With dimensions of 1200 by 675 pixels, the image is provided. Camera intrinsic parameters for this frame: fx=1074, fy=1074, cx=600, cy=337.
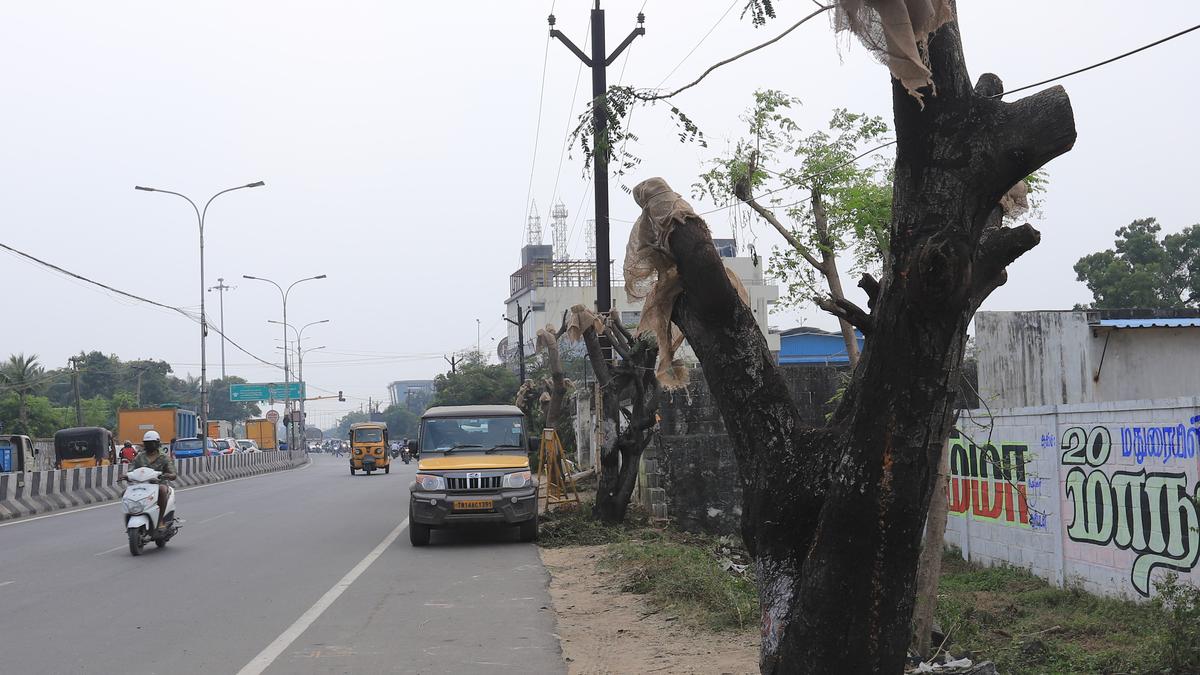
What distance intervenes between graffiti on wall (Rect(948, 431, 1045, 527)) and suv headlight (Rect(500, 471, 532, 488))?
5.91 metres

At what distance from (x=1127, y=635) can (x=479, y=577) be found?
685cm

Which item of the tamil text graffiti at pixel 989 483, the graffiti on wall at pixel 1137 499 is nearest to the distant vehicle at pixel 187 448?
the tamil text graffiti at pixel 989 483

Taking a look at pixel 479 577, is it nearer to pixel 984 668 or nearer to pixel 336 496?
pixel 984 668

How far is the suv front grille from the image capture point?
15.4m

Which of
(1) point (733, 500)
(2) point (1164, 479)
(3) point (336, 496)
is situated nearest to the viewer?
(2) point (1164, 479)

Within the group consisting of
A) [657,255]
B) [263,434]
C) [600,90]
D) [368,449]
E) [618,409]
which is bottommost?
[368,449]

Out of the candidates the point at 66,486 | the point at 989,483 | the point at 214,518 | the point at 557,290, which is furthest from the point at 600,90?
the point at 557,290

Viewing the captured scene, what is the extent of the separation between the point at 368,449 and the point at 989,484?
123ft

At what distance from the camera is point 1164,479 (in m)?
9.02

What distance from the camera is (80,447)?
41.1 meters

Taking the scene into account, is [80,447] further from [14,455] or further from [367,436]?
[367,436]

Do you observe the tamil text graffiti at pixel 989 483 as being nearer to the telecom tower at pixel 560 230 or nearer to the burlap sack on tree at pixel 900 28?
the burlap sack on tree at pixel 900 28

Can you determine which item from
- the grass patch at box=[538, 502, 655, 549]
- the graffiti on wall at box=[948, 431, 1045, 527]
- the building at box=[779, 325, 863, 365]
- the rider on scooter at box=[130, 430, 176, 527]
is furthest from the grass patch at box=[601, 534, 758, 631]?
the building at box=[779, 325, 863, 365]

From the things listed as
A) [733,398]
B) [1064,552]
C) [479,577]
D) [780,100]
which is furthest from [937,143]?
[479,577]
